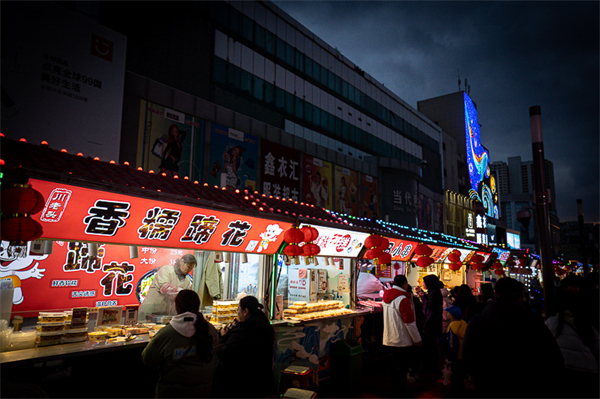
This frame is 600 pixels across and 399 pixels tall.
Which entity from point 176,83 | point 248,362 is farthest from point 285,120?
point 248,362

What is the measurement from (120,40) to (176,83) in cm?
267

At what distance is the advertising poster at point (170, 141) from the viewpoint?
37.5 ft

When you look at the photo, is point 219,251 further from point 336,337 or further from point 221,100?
point 221,100

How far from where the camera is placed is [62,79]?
30.2ft

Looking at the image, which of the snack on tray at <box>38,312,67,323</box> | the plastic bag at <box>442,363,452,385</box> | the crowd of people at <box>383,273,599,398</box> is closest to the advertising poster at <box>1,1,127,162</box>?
the snack on tray at <box>38,312,67,323</box>

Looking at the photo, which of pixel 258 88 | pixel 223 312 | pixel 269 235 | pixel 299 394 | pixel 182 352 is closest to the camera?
pixel 182 352

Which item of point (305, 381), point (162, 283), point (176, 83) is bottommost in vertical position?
point (305, 381)

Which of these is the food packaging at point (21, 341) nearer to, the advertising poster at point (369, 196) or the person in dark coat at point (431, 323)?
the person in dark coat at point (431, 323)

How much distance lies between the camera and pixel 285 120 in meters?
17.8

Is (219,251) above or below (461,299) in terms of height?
above

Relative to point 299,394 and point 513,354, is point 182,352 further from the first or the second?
point 513,354

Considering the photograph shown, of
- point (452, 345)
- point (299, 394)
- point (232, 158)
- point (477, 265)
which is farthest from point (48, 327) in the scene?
point (477, 265)

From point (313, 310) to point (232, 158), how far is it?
7724 mm

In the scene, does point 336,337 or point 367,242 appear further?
point 367,242
